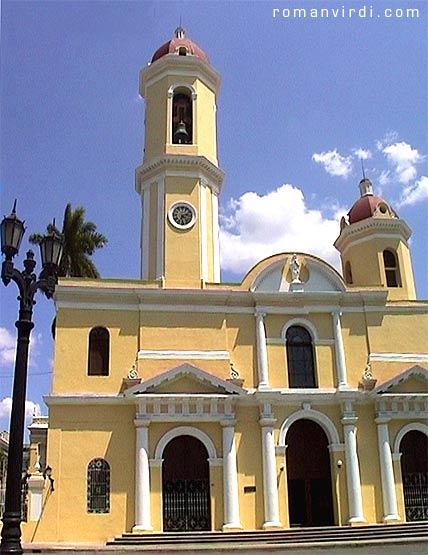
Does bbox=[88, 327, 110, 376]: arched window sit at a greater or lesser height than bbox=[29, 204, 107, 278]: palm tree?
lesser

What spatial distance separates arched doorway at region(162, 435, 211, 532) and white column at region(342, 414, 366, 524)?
15.3 feet

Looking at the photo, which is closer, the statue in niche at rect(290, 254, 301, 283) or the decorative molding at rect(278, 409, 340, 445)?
the decorative molding at rect(278, 409, 340, 445)

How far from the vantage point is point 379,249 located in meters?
25.3

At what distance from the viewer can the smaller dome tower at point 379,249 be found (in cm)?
2506

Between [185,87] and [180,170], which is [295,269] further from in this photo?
[185,87]

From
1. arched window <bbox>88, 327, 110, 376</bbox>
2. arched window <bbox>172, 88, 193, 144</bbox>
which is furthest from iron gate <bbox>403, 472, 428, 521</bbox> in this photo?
arched window <bbox>172, 88, 193, 144</bbox>

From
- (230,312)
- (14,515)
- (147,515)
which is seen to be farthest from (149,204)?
(14,515)

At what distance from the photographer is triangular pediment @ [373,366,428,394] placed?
21.6 meters

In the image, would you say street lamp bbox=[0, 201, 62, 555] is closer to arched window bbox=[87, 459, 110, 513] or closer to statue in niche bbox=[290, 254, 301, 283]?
arched window bbox=[87, 459, 110, 513]

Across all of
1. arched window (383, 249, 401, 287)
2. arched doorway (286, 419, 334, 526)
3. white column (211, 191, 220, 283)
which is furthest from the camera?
arched window (383, 249, 401, 287)

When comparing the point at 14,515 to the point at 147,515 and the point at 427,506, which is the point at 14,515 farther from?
the point at 427,506

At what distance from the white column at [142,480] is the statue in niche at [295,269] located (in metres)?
7.43

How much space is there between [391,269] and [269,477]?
10168 mm

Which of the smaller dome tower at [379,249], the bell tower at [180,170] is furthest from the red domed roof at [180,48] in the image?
the smaller dome tower at [379,249]
